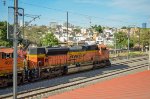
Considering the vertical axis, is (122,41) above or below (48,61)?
above

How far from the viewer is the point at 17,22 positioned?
14906mm

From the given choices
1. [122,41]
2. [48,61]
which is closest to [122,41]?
[122,41]

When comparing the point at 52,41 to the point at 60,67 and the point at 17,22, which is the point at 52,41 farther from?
the point at 17,22

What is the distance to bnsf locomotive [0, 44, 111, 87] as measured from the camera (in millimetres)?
24234

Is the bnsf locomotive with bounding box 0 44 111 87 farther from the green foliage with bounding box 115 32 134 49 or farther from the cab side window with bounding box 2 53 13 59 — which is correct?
the green foliage with bounding box 115 32 134 49

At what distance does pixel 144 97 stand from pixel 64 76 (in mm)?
15743

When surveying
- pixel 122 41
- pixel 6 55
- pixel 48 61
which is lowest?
pixel 48 61

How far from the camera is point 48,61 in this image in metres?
29.8

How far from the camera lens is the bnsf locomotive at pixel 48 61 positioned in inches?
954

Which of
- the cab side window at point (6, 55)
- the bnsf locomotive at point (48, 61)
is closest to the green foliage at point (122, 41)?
the bnsf locomotive at point (48, 61)

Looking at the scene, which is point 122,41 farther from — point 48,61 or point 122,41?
point 48,61

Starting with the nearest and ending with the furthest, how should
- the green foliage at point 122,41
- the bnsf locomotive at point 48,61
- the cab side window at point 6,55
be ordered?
1. the cab side window at point 6,55
2. the bnsf locomotive at point 48,61
3. the green foliage at point 122,41

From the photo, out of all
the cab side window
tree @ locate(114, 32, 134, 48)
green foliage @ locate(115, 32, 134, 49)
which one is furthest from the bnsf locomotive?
tree @ locate(114, 32, 134, 48)

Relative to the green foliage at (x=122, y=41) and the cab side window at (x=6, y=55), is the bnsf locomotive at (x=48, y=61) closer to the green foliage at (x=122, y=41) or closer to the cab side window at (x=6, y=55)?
the cab side window at (x=6, y=55)
